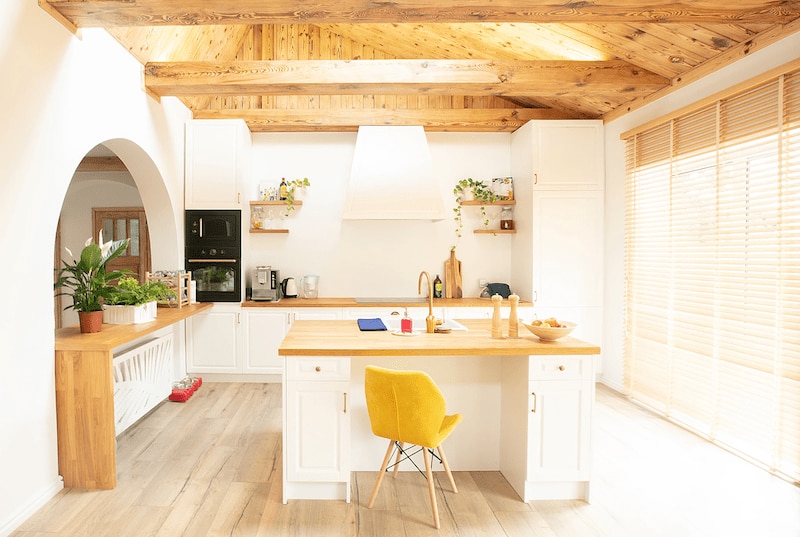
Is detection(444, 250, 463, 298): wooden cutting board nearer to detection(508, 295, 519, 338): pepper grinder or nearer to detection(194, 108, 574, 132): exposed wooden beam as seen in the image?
detection(194, 108, 574, 132): exposed wooden beam

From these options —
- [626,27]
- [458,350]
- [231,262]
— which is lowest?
[458,350]

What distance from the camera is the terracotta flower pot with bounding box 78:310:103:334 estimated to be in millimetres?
2844

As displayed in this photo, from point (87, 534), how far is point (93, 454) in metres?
0.53

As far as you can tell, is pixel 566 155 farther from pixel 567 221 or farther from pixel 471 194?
pixel 471 194

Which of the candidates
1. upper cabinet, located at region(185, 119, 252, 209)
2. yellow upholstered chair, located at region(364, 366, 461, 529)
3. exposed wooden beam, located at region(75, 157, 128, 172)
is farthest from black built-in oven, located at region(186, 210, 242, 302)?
yellow upholstered chair, located at region(364, 366, 461, 529)

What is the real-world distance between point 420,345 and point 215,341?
306 cm

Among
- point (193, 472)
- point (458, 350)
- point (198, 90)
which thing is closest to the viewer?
point (458, 350)

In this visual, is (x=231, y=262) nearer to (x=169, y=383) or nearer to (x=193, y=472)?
(x=169, y=383)

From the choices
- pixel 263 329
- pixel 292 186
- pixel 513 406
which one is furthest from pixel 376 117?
pixel 513 406

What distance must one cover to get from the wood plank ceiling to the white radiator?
2.14 metres

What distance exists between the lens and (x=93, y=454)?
2.58m

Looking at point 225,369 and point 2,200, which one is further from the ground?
point 2,200

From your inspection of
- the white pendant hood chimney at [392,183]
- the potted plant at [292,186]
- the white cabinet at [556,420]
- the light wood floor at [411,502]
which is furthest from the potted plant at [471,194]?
the white cabinet at [556,420]

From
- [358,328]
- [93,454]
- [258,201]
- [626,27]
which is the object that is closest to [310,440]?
[358,328]
